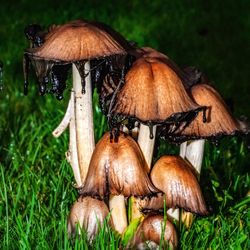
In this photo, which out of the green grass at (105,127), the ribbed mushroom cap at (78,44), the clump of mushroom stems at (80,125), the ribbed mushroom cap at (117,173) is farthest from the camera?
the green grass at (105,127)

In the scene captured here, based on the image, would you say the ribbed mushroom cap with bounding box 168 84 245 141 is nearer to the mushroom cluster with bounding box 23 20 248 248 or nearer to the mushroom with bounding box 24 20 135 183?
the mushroom cluster with bounding box 23 20 248 248

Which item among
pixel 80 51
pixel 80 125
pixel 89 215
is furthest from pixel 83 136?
pixel 80 51

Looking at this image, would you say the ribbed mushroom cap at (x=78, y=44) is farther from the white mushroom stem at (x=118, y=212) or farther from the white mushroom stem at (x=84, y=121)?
the white mushroom stem at (x=118, y=212)

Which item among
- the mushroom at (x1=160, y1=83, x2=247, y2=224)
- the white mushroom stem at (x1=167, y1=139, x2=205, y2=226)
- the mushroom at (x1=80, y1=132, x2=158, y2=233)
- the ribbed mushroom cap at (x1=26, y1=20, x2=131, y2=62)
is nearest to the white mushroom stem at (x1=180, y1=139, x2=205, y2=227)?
the white mushroom stem at (x1=167, y1=139, x2=205, y2=226)

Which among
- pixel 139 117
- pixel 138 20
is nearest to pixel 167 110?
pixel 139 117

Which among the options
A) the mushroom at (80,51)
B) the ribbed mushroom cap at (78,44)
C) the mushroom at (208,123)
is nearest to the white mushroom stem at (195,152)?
the mushroom at (208,123)

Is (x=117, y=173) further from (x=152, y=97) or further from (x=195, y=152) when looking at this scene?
(x=195, y=152)

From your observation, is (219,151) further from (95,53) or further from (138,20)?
(138,20)
